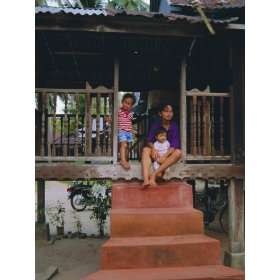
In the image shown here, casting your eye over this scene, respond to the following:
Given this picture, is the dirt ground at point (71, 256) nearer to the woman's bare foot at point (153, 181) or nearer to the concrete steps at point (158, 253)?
the concrete steps at point (158, 253)

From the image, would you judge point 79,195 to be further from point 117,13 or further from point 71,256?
point 117,13

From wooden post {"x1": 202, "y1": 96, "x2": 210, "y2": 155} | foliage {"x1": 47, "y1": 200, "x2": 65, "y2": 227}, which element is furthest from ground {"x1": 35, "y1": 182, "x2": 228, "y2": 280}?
wooden post {"x1": 202, "y1": 96, "x2": 210, "y2": 155}

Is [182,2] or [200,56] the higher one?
[182,2]

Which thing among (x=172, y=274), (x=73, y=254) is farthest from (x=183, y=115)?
(x=73, y=254)

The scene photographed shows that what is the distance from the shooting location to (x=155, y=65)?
25.1 feet

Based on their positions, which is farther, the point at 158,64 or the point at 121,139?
the point at 158,64

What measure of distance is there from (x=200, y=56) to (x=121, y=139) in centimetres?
227

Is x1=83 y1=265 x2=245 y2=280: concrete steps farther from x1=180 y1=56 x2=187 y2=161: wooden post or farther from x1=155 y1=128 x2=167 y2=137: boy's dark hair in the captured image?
x1=155 y1=128 x2=167 y2=137: boy's dark hair

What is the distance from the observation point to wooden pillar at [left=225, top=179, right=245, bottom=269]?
19.6ft

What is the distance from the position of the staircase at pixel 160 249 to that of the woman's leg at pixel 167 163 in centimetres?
44

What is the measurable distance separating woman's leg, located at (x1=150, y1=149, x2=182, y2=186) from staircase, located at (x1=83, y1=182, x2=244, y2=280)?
0.44m
